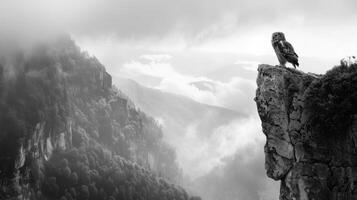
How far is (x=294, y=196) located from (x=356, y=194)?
4728 mm

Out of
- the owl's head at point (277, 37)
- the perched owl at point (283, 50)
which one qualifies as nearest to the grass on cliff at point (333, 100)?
the perched owl at point (283, 50)

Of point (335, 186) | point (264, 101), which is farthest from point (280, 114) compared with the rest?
point (335, 186)

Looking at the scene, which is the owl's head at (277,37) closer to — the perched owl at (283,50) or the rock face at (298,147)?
the perched owl at (283,50)

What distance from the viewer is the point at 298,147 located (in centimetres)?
3812

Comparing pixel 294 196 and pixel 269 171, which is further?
pixel 269 171

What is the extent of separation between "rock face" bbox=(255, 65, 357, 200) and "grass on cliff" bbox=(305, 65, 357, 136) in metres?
0.61

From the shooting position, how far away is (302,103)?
3838 cm

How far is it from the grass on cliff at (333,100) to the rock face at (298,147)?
607 millimetres

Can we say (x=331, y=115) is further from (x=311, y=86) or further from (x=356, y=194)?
(x=356, y=194)

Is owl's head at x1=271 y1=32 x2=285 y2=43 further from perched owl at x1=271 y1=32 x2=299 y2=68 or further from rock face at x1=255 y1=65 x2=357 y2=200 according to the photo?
rock face at x1=255 y1=65 x2=357 y2=200

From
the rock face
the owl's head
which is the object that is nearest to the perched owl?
the owl's head

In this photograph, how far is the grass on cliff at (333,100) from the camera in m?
36.6

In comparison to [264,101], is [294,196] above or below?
below

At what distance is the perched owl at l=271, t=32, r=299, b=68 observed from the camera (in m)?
40.7
